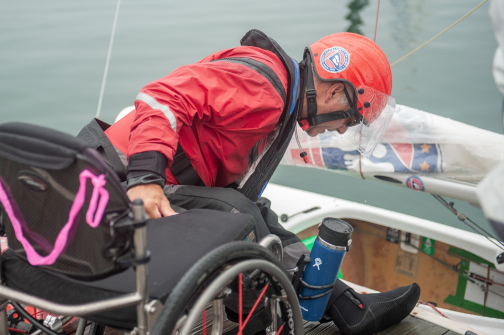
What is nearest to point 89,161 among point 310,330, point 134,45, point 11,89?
point 310,330

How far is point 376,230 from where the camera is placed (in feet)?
10.2

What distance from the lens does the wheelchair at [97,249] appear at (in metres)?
1.02

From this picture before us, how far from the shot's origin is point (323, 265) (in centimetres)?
183

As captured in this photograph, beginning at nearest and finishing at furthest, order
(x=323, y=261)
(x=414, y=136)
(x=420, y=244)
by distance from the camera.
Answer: (x=323, y=261)
(x=414, y=136)
(x=420, y=244)

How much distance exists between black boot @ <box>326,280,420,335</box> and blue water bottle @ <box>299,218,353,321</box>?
111 mm

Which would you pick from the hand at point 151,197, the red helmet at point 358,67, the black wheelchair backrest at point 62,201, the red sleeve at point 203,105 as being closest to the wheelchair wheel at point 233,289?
the black wheelchair backrest at point 62,201

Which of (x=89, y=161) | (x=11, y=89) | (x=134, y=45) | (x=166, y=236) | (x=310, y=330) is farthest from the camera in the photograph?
(x=134, y=45)

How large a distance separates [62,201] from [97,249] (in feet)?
0.40

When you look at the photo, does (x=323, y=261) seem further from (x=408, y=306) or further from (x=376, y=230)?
(x=376, y=230)

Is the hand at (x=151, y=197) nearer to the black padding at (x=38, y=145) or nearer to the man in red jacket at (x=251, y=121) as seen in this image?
the man in red jacket at (x=251, y=121)

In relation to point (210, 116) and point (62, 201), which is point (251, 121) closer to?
point (210, 116)

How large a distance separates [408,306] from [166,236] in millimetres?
1197

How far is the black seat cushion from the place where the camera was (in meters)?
1.13

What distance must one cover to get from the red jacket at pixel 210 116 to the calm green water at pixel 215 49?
3.10m
